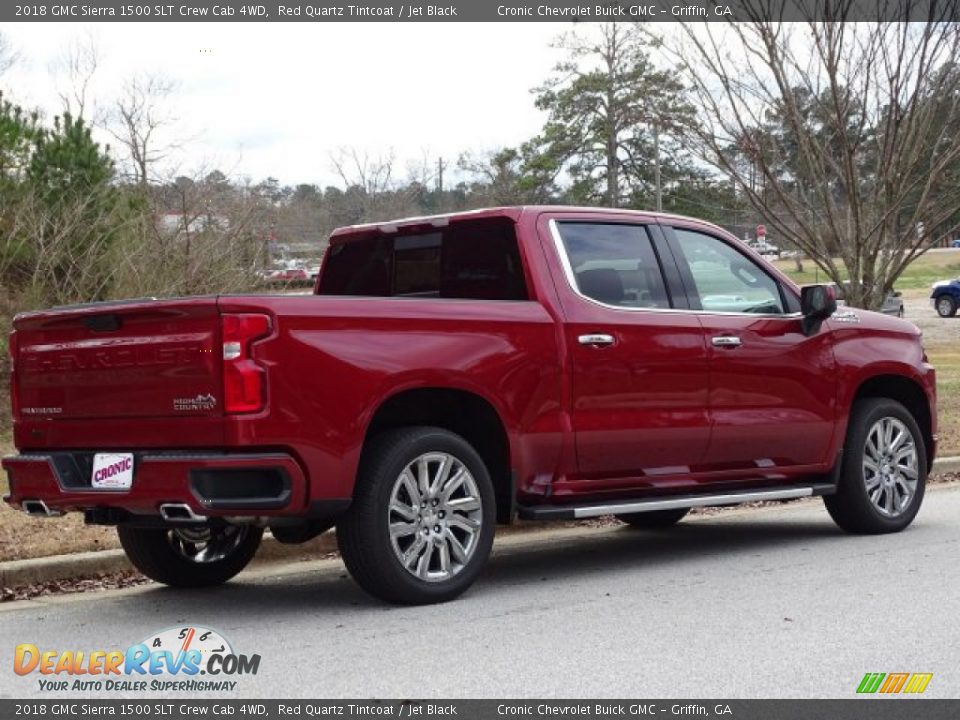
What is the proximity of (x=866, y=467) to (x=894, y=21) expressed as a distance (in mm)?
5402

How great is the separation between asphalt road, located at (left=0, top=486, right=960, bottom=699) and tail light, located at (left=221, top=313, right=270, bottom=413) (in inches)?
40.5

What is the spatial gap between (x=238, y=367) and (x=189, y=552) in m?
1.92

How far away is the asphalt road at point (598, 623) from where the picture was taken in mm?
5797

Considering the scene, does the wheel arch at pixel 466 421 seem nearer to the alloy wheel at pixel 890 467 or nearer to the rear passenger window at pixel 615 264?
the rear passenger window at pixel 615 264

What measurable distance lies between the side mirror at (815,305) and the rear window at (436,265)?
200cm

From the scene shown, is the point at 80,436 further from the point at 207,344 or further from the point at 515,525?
the point at 515,525

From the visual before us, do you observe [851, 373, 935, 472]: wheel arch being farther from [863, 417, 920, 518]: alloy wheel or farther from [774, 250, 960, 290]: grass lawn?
[774, 250, 960, 290]: grass lawn

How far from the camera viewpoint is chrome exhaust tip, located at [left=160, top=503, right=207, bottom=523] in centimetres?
689

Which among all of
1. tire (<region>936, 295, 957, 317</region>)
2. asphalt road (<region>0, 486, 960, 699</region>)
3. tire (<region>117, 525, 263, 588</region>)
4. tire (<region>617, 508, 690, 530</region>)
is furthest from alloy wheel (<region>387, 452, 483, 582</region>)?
tire (<region>936, 295, 957, 317</region>)

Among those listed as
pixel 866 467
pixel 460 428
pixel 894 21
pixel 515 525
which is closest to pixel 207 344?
pixel 460 428

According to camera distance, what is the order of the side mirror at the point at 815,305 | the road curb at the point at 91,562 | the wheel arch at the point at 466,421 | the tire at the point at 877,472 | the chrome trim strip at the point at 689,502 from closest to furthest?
the wheel arch at the point at 466,421
the chrome trim strip at the point at 689,502
the road curb at the point at 91,562
the side mirror at the point at 815,305
the tire at the point at 877,472

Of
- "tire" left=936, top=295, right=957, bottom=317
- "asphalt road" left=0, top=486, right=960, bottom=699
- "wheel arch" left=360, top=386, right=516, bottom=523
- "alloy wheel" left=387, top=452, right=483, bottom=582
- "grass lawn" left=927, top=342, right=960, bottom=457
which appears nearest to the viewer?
"asphalt road" left=0, top=486, right=960, bottom=699
